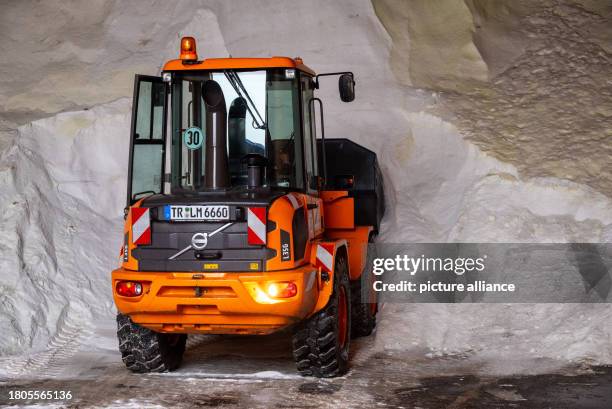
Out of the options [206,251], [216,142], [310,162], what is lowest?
[206,251]

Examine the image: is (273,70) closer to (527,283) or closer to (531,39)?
(527,283)

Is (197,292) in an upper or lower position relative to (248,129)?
lower

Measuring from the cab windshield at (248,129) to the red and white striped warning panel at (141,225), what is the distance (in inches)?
19.5

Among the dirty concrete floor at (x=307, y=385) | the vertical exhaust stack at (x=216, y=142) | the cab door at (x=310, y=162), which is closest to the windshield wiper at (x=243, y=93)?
the vertical exhaust stack at (x=216, y=142)

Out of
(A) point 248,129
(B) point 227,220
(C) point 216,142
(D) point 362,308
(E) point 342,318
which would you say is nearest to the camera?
(B) point 227,220

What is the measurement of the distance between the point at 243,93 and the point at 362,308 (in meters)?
2.98

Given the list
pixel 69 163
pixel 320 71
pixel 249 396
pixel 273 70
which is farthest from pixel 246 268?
pixel 320 71

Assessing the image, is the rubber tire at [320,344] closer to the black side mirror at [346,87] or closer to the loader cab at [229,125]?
the loader cab at [229,125]

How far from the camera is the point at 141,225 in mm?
7246

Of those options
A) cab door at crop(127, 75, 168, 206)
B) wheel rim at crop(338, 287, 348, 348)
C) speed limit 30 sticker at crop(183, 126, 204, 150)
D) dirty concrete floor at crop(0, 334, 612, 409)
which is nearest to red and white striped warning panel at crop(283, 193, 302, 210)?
speed limit 30 sticker at crop(183, 126, 204, 150)

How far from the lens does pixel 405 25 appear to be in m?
12.9

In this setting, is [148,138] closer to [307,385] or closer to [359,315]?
[307,385]

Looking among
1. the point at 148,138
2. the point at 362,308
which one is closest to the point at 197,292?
the point at 148,138

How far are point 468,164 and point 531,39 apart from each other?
75.6 inches
